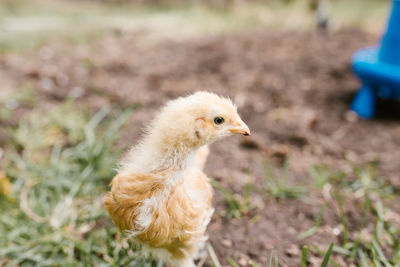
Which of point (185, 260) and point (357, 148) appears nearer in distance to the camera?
point (185, 260)

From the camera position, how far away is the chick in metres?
1.33

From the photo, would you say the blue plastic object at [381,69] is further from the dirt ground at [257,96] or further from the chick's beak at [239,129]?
the chick's beak at [239,129]

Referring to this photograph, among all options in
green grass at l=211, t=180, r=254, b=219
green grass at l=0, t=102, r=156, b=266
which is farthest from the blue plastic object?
green grass at l=0, t=102, r=156, b=266

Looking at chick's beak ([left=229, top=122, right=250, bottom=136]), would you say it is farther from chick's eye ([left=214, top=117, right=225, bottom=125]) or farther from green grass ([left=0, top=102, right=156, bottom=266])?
green grass ([left=0, top=102, right=156, bottom=266])

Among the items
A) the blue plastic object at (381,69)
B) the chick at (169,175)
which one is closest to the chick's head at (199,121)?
the chick at (169,175)

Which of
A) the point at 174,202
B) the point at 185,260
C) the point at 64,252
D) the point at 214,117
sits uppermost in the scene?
the point at 214,117

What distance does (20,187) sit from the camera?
2289 millimetres

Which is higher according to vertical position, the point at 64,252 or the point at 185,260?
the point at 185,260

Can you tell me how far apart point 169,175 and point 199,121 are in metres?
0.26

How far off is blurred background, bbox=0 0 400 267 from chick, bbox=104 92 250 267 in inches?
15.7

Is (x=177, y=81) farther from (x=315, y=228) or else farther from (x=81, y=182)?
(x=315, y=228)

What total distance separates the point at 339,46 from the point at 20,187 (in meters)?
4.59

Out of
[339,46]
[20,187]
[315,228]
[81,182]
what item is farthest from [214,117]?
[339,46]

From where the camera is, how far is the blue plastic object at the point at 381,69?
295 cm
